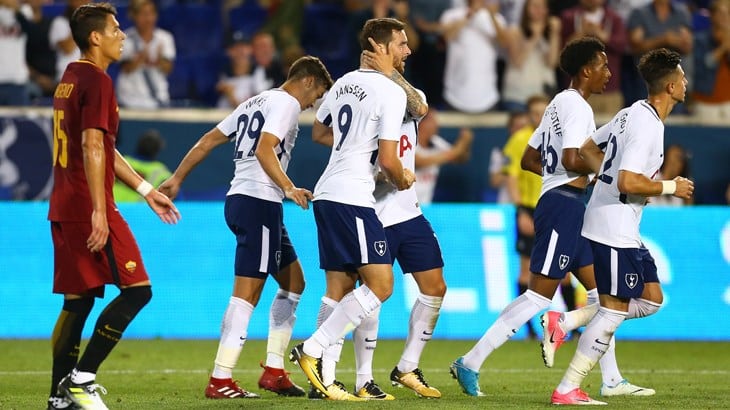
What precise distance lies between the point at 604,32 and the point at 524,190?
3.97 m

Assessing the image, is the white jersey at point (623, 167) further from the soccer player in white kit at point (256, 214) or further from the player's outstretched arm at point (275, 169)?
the soccer player in white kit at point (256, 214)

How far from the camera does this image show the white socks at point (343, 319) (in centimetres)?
812

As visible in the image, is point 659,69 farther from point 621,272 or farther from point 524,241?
point 524,241

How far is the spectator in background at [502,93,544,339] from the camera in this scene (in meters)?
13.4

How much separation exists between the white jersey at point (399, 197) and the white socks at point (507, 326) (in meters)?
0.94

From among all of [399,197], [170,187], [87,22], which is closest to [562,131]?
[399,197]

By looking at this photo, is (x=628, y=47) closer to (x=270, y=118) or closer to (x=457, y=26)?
(x=457, y=26)

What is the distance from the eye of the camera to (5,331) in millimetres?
13477

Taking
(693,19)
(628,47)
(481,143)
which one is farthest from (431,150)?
(693,19)

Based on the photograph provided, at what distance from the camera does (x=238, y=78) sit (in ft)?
53.7

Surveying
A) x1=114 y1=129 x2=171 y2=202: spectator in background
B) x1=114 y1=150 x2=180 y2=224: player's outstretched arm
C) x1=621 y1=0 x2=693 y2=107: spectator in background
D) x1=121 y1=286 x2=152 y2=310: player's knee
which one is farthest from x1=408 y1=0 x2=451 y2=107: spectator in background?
x1=121 y1=286 x2=152 y2=310: player's knee

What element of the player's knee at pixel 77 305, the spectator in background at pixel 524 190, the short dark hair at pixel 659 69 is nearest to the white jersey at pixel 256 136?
the player's knee at pixel 77 305

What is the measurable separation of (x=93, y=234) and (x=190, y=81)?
10.2 meters

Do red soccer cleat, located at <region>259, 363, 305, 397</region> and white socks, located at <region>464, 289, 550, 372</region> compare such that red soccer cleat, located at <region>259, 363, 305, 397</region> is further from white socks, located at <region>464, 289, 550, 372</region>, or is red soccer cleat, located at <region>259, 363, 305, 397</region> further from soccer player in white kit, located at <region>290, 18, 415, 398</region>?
white socks, located at <region>464, 289, 550, 372</region>
